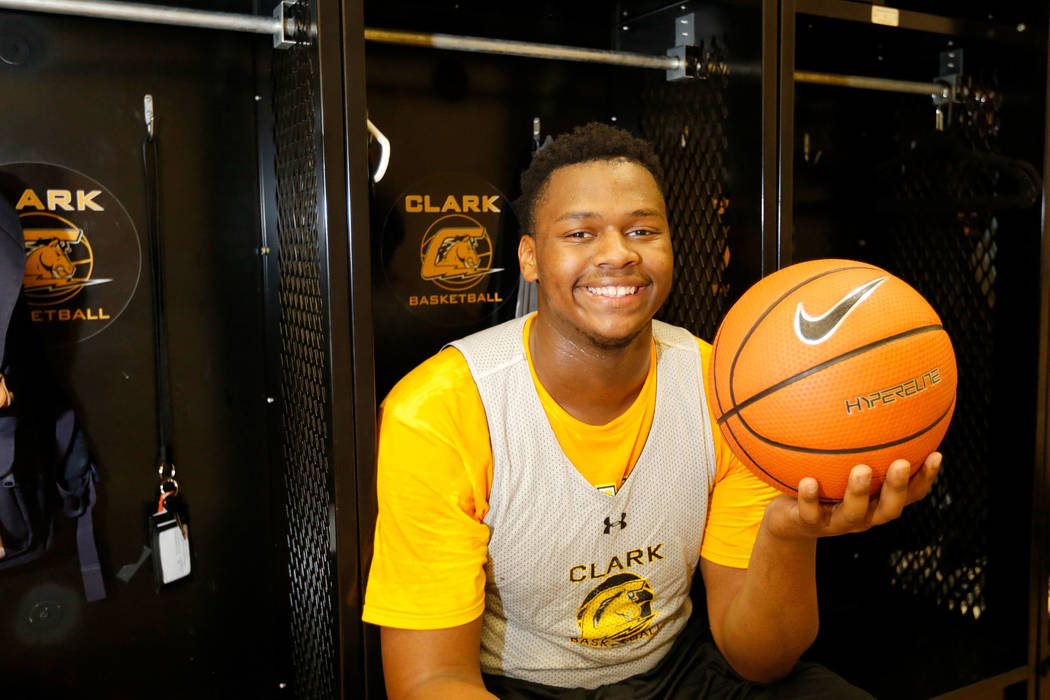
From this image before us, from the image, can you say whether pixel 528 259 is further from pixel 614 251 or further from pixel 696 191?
pixel 696 191

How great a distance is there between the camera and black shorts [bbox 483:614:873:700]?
146 centimetres

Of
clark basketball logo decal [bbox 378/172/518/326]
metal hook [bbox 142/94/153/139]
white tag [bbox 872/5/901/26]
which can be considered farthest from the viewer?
clark basketball logo decal [bbox 378/172/518/326]

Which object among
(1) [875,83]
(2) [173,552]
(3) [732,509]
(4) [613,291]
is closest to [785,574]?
(3) [732,509]

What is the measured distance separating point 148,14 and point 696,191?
3.66 ft

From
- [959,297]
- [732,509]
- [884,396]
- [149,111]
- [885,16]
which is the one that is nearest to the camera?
[884,396]

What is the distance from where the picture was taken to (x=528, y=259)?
1542 mm

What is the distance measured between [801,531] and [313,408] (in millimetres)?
848

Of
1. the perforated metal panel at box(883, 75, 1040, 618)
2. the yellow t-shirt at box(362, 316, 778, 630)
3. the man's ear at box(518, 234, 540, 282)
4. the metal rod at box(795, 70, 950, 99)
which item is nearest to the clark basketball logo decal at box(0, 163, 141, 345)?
the yellow t-shirt at box(362, 316, 778, 630)

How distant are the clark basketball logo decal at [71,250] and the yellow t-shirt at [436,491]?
0.66m

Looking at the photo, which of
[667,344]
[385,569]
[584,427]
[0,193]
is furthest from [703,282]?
[0,193]

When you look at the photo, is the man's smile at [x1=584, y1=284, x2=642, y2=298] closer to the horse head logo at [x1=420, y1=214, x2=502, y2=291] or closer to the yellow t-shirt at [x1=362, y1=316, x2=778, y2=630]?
the yellow t-shirt at [x1=362, y1=316, x2=778, y2=630]

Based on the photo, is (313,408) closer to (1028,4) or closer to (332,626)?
(332,626)

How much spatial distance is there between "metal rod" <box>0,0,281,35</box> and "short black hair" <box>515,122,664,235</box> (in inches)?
20.6

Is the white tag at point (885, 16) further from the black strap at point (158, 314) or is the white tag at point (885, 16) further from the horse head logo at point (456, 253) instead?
the black strap at point (158, 314)
